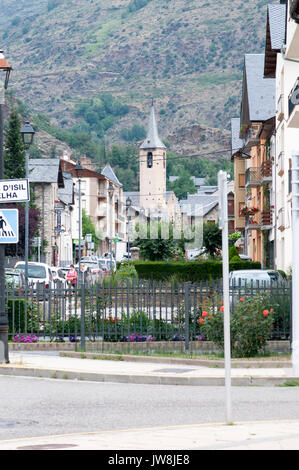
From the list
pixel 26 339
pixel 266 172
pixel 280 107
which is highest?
pixel 280 107

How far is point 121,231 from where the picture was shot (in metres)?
165

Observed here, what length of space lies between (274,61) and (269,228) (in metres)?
10.6

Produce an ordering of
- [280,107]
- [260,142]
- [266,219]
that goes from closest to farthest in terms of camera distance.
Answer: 1. [280,107]
2. [266,219]
3. [260,142]

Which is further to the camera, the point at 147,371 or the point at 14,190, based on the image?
the point at 14,190

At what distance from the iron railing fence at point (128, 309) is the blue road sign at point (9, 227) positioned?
346 centimetres

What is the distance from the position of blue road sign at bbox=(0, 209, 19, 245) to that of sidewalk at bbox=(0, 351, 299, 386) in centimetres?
244

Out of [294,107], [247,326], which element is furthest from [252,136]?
[247,326]

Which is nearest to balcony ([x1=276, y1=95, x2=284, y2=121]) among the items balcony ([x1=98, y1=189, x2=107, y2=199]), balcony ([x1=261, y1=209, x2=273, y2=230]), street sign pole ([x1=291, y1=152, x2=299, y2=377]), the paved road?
balcony ([x1=261, y1=209, x2=273, y2=230])

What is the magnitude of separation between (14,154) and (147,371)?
241 ft

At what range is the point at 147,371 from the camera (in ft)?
53.1

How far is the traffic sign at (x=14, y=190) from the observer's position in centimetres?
1761

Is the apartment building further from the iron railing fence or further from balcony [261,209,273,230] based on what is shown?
the iron railing fence

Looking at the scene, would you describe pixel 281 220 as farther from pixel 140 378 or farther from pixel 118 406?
pixel 118 406

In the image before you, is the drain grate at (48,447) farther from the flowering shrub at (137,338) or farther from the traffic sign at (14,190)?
the flowering shrub at (137,338)
